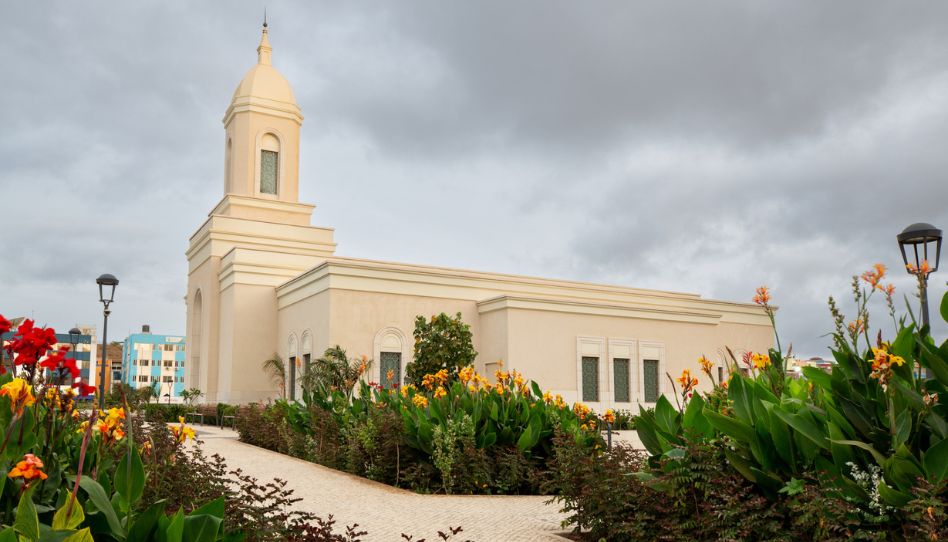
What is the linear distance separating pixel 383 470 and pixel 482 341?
19967 mm

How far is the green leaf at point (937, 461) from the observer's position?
4.25 metres

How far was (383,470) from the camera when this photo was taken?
1058cm

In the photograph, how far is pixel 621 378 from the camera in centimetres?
3122

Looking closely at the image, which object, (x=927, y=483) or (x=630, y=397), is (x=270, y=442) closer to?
(x=927, y=483)

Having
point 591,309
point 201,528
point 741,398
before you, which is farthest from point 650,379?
point 201,528

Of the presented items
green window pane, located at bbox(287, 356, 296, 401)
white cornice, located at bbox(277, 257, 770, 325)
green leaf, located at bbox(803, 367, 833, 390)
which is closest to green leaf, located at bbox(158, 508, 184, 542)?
green leaf, located at bbox(803, 367, 833, 390)

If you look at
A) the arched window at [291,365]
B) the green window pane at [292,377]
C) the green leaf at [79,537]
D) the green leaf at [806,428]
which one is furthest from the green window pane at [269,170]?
the green leaf at [79,537]

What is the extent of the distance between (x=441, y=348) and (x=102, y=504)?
59.5 feet

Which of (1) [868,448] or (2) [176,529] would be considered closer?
(2) [176,529]

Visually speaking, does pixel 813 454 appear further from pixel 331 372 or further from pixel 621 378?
pixel 621 378

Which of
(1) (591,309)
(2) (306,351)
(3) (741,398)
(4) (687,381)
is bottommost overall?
(3) (741,398)

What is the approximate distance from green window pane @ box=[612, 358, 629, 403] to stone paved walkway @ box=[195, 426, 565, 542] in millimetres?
20988

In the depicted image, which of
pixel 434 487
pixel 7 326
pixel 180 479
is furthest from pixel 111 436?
pixel 434 487

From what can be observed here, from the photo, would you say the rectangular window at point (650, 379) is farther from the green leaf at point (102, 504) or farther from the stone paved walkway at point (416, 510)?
the green leaf at point (102, 504)
